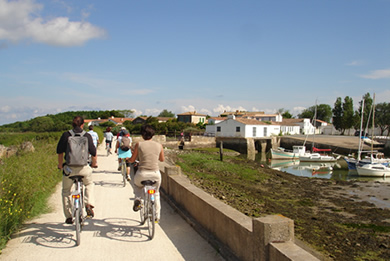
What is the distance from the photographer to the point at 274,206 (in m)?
15.0

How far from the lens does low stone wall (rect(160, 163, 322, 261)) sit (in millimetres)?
3783

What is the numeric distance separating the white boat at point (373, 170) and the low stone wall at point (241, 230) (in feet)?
93.3

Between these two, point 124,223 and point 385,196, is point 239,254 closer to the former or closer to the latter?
point 124,223

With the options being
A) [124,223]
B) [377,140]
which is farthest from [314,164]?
[124,223]

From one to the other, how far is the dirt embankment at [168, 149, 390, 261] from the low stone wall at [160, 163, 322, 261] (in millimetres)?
4737

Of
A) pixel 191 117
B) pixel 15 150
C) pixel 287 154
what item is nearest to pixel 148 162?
pixel 15 150

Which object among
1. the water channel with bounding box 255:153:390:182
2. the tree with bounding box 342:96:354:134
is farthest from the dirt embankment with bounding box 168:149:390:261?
the tree with bounding box 342:96:354:134

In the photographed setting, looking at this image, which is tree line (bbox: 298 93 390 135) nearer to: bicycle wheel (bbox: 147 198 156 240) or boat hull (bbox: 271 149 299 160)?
boat hull (bbox: 271 149 299 160)

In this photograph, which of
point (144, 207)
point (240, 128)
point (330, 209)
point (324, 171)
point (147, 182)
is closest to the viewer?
point (147, 182)

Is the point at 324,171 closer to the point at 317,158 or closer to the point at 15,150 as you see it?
the point at 317,158

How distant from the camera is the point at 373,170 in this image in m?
30.8

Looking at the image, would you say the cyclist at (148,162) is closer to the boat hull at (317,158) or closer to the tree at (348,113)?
the boat hull at (317,158)

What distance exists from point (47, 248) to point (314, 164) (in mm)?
40835

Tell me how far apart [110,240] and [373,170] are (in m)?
31.1
